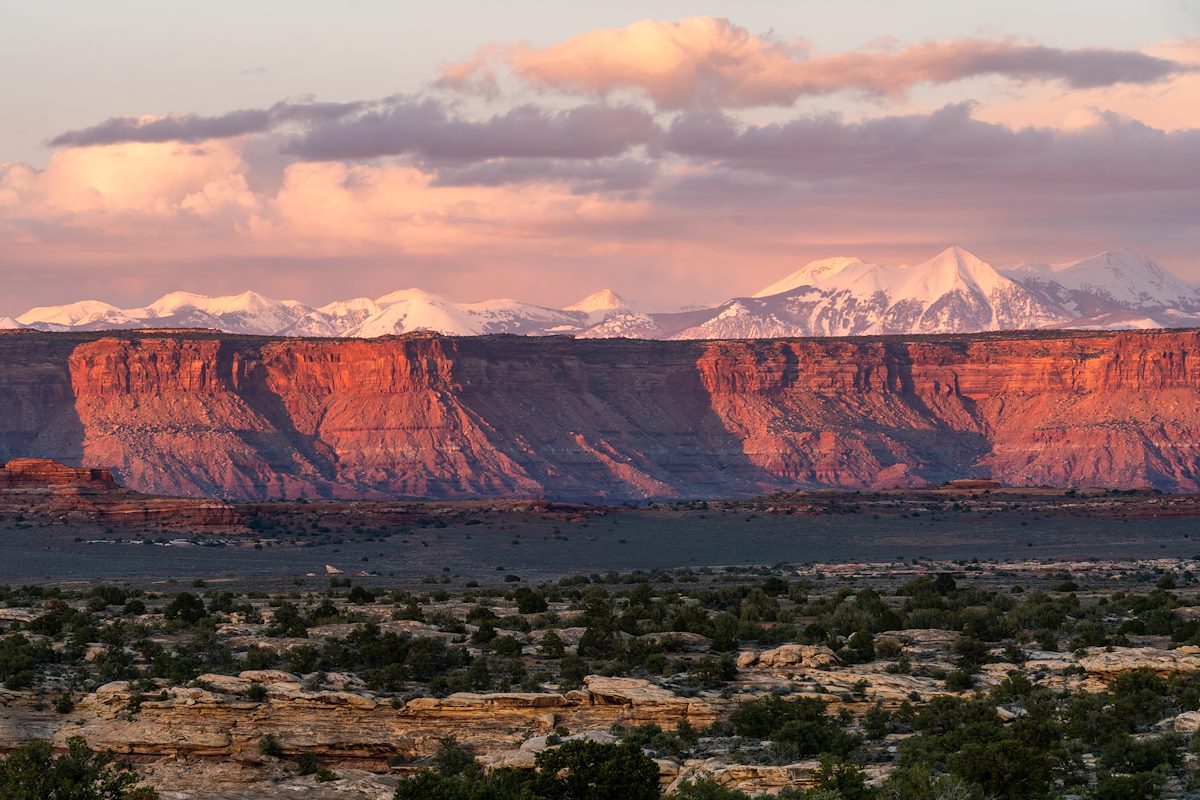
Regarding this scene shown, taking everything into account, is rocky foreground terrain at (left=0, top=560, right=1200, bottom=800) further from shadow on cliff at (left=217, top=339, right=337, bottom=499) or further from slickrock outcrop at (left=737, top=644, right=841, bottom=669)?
shadow on cliff at (left=217, top=339, right=337, bottom=499)

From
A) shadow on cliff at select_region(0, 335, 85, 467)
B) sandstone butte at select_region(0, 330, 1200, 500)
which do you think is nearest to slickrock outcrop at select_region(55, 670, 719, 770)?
sandstone butte at select_region(0, 330, 1200, 500)

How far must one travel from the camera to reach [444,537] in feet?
359

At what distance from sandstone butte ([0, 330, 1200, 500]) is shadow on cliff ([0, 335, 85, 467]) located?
0.22m

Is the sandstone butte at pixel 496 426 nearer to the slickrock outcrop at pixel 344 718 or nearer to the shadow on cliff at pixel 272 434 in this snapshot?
the shadow on cliff at pixel 272 434

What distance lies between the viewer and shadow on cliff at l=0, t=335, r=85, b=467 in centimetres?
17712

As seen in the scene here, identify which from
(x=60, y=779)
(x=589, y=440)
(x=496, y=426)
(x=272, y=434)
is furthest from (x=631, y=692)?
(x=589, y=440)

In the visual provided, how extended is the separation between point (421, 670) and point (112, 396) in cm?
14825

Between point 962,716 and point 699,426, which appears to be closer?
point 962,716

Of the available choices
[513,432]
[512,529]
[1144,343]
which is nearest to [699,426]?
[513,432]

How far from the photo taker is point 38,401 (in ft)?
602

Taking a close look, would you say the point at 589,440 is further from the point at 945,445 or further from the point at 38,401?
the point at 38,401

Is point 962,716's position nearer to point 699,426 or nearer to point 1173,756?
point 1173,756

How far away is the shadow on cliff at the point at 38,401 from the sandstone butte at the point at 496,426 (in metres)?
0.22

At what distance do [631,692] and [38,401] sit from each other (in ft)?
517
